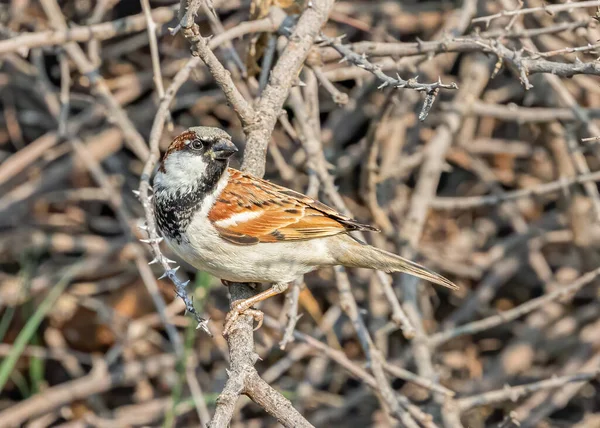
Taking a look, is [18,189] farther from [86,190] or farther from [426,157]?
[426,157]

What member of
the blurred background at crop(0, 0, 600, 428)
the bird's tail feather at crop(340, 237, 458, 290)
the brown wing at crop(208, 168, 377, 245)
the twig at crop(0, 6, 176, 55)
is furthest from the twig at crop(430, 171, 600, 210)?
the twig at crop(0, 6, 176, 55)

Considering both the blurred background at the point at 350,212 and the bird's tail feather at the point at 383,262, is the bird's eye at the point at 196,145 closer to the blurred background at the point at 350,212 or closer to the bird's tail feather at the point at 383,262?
the bird's tail feather at the point at 383,262

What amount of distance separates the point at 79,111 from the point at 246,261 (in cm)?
292

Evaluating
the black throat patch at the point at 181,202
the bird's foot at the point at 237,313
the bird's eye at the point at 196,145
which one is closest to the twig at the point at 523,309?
the bird's foot at the point at 237,313

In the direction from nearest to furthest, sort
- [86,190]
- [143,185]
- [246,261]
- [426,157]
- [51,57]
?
1. [143,185]
2. [246,261]
3. [426,157]
4. [86,190]
5. [51,57]

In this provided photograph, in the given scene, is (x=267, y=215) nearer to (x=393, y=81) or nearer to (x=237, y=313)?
(x=237, y=313)

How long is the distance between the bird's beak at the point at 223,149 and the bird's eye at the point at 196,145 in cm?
5

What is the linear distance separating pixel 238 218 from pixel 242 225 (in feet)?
0.11

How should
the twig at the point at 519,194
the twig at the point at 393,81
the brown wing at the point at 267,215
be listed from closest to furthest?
the twig at the point at 393,81 → the brown wing at the point at 267,215 → the twig at the point at 519,194

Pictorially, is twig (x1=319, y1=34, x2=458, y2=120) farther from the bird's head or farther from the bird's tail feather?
the bird's tail feather

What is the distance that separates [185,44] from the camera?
503 cm

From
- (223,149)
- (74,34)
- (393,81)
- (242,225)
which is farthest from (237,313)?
(74,34)

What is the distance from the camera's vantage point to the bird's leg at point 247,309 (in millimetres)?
2711

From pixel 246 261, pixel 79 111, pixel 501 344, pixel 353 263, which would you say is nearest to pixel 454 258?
pixel 501 344
